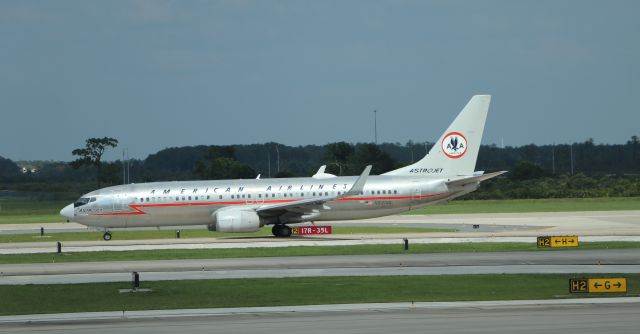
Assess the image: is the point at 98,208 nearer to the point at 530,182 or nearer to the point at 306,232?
the point at 306,232

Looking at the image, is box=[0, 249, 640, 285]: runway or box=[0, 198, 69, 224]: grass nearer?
box=[0, 249, 640, 285]: runway

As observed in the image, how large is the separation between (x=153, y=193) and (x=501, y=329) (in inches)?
1422

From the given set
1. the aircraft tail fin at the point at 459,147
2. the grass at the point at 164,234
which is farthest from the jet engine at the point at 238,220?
the aircraft tail fin at the point at 459,147

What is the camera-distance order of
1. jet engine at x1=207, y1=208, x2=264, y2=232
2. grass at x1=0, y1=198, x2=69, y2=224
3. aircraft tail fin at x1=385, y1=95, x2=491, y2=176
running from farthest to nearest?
grass at x1=0, y1=198, x2=69, y2=224 < aircraft tail fin at x1=385, y1=95, x2=491, y2=176 < jet engine at x1=207, y1=208, x2=264, y2=232

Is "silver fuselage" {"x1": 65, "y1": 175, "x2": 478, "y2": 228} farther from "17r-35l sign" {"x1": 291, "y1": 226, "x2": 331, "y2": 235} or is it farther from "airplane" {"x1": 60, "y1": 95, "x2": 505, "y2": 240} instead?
"17r-35l sign" {"x1": 291, "y1": 226, "x2": 331, "y2": 235}

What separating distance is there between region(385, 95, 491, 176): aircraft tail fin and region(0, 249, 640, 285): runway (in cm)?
1635

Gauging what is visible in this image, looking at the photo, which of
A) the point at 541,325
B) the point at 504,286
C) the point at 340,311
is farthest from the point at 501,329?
the point at 504,286

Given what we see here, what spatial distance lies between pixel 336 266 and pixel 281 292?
7.45 meters

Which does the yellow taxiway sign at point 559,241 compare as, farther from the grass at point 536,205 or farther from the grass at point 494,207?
the grass at point 494,207

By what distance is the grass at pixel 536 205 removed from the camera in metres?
77.0

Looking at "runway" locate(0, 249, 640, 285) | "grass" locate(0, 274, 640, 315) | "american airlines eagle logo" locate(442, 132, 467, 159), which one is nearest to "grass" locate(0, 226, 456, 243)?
"american airlines eagle logo" locate(442, 132, 467, 159)

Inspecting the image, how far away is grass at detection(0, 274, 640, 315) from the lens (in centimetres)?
2723

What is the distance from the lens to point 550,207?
8044cm

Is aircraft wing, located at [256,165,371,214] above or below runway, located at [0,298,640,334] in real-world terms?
above
